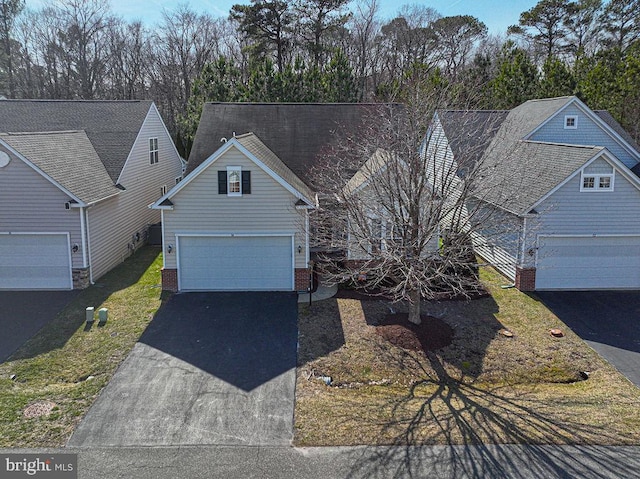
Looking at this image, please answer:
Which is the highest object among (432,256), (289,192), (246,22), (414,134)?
(246,22)

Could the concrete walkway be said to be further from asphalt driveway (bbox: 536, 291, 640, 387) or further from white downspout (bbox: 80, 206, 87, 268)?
white downspout (bbox: 80, 206, 87, 268)

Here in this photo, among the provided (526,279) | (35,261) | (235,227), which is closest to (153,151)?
(35,261)

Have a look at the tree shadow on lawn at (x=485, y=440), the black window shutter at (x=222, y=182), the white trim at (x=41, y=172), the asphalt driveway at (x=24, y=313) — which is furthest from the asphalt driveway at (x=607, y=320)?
the white trim at (x=41, y=172)

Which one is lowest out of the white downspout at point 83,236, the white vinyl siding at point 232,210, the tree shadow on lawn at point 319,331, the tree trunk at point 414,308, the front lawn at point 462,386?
the front lawn at point 462,386

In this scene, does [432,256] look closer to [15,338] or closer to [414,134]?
[414,134]

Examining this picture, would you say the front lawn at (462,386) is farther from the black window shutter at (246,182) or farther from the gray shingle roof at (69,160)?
the gray shingle roof at (69,160)

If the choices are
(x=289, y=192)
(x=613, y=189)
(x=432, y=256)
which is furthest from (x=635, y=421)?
(x=289, y=192)
